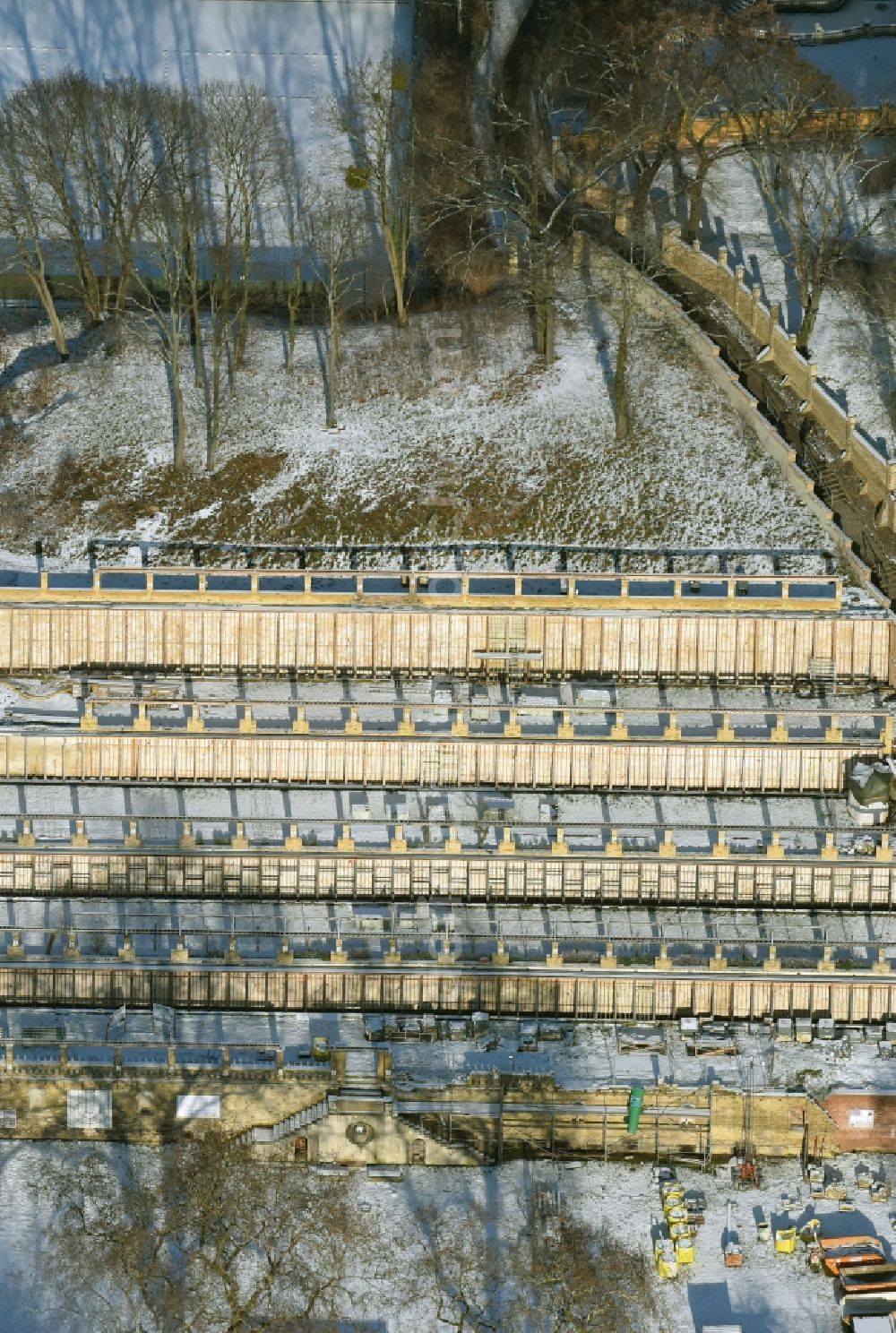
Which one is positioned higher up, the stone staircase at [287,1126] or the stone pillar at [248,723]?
the stone pillar at [248,723]

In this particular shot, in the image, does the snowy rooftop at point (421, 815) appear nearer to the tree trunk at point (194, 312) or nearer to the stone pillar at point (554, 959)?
the stone pillar at point (554, 959)

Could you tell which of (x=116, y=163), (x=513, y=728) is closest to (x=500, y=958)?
(x=513, y=728)

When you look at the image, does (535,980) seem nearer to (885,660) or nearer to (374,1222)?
(374,1222)

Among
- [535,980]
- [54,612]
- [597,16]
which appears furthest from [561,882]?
[597,16]

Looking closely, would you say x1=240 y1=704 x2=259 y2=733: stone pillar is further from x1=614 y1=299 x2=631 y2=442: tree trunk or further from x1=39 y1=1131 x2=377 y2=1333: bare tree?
x1=614 y1=299 x2=631 y2=442: tree trunk

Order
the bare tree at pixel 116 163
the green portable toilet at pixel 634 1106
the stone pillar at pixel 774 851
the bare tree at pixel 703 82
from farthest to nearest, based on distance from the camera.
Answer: the bare tree at pixel 703 82, the bare tree at pixel 116 163, the stone pillar at pixel 774 851, the green portable toilet at pixel 634 1106

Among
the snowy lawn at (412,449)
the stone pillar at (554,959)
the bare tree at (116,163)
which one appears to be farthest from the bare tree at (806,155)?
the stone pillar at (554,959)

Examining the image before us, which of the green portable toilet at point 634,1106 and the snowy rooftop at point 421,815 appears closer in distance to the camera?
the green portable toilet at point 634,1106

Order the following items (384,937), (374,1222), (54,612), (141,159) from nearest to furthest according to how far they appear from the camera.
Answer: (374,1222)
(384,937)
(54,612)
(141,159)
